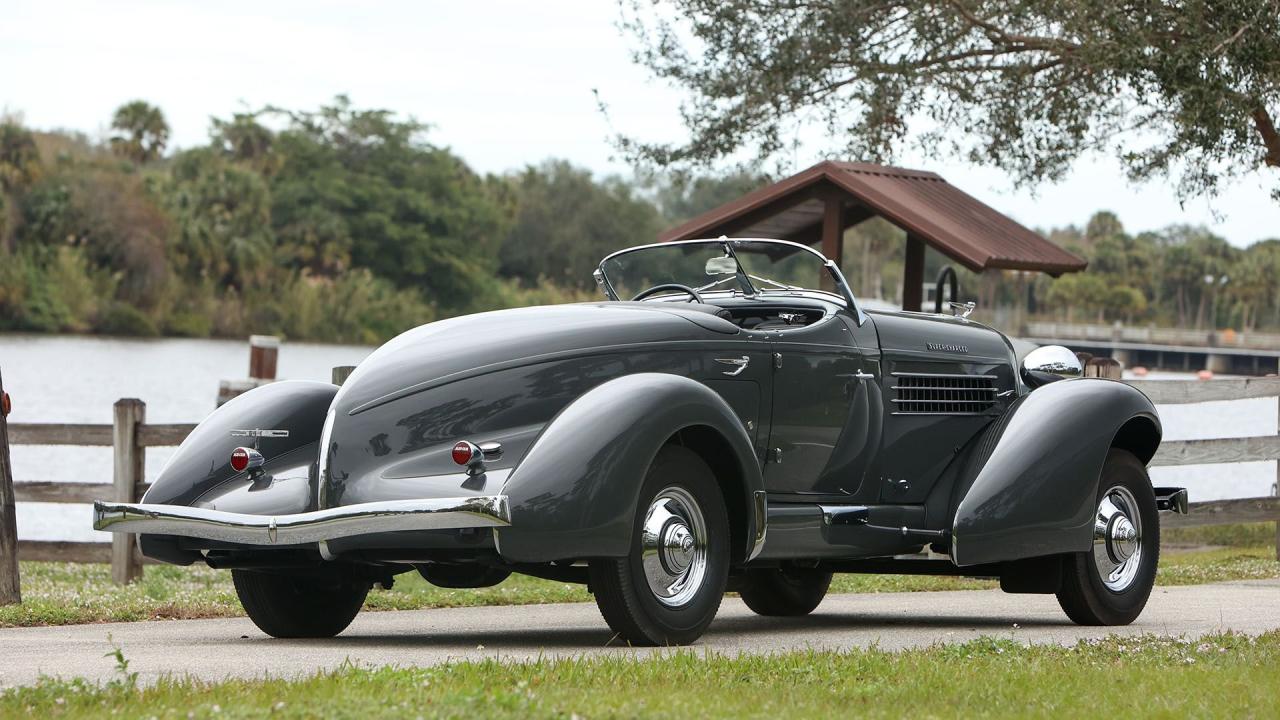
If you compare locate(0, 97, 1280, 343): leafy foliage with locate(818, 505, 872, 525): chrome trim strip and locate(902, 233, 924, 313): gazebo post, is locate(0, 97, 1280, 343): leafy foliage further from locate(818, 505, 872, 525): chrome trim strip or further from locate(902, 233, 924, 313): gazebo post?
locate(818, 505, 872, 525): chrome trim strip

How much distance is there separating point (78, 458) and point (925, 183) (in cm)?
2125

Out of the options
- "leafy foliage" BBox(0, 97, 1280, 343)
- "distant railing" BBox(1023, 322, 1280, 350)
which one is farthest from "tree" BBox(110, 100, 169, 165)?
"distant railing" BBox(1023, 322, 1280, 350)

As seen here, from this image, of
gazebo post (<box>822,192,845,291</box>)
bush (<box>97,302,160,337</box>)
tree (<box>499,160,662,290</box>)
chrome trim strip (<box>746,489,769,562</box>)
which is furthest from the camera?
tree (<box>499,160,662,290</box>)

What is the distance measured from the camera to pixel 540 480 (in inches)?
255

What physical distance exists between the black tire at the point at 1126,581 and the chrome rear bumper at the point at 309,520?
12.2 ft

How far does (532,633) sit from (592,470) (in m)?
2.02

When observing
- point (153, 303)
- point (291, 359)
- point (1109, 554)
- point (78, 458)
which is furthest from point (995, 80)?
point (153, 303)

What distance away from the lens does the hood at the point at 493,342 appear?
7020 millimetres

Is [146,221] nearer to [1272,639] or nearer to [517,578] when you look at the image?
[517,578]

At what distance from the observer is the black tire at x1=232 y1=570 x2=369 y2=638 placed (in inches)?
314

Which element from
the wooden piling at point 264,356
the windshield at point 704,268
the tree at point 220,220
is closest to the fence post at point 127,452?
the windshield at point 704,268

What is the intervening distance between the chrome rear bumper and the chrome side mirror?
406cm

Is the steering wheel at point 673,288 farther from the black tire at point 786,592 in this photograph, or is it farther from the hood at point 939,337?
the black tire at point 786,592

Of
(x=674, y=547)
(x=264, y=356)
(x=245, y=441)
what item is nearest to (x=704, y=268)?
(x=674, y=547)
